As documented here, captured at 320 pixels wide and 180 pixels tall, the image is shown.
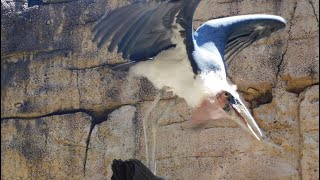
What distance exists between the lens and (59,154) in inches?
113

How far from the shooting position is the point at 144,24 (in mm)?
2006

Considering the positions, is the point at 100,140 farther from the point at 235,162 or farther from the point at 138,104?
the point at 235,162

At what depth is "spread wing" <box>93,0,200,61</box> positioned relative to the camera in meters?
1.97

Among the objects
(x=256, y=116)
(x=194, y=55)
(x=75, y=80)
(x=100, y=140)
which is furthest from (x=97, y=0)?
(x=194, y=55)

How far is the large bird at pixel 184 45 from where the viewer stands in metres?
1.99

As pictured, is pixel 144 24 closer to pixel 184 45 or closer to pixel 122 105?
pixel 184 45

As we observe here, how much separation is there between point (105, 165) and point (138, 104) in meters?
0.26

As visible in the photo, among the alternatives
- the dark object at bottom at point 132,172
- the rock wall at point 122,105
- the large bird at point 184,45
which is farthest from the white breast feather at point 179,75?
the rock wall at point 122,105

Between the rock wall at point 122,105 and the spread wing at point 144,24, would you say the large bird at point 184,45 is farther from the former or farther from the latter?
the rock wall at point 122,105

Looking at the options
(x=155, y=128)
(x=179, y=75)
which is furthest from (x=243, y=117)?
(x=155, y=128)

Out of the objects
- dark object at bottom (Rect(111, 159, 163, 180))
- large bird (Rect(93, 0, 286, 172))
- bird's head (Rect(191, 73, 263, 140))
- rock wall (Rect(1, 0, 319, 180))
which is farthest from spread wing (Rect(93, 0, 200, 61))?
rock wall (Rect(1, 0, 319, 180))

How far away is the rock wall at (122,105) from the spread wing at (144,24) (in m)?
0.76

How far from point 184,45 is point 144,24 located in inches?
5.7

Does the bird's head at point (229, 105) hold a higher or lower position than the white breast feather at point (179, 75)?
lower
